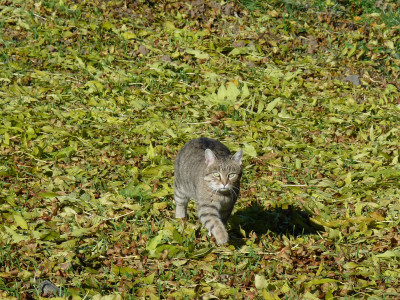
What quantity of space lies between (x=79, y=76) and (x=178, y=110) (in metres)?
2.10

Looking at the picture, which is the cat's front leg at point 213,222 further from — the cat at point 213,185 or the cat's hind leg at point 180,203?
the cat's hind leg at point 180,203

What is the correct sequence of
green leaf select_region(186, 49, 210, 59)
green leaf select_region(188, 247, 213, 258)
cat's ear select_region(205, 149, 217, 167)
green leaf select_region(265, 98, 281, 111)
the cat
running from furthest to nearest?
green leaf select_region(186, 49, 210, 59) → green leaf select_region(265, 98, 281, 111) → cat's ear select_region(205, 149, 217, 167) → the cat → green leaf select_region(188, 247, 213, 258)

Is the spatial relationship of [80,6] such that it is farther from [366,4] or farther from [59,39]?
[366,4]

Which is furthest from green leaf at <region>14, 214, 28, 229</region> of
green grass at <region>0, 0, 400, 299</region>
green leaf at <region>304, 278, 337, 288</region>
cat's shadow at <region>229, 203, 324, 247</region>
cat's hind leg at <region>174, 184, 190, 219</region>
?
green leaf at <region>304, 278, 337, 288</region>

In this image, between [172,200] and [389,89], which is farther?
[389,89]

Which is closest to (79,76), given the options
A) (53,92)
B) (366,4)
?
(53,92)

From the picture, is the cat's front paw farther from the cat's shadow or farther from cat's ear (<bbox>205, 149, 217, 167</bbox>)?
cat's ear (<bbox>205, 149, 217, 167</bbox>)

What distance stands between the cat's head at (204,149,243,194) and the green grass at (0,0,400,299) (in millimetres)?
644

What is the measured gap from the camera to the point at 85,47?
37.8ft

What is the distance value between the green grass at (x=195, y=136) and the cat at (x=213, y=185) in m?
0.28

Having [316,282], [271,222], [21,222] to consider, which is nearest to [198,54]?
[271,222]

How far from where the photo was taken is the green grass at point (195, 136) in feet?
20.6

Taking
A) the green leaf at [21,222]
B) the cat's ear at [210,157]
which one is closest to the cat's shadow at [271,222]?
the cat's ear at [210,157]

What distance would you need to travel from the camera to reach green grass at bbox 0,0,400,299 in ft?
20.6
